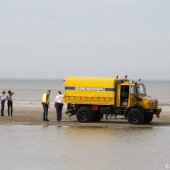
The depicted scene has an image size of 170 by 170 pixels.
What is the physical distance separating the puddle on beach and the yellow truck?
257cm

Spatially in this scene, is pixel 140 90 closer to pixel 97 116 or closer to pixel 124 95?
pixel 124 95

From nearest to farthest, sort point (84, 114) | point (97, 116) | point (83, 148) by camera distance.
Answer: point (83, 148)
point (84, 114)
point (97, 116)

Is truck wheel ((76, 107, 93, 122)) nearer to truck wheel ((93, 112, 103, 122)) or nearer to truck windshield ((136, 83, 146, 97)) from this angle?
truck wheel ((93, 112, 103, 122))

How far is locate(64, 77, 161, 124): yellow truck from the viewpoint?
1096 inches

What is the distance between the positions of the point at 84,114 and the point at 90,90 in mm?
1226

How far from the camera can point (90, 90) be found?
28312mm

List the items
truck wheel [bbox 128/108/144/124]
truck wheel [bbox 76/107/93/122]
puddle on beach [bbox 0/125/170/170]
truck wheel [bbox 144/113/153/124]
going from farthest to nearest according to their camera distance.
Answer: truck wheel [bbox 76/107/93/122] < truck wheel [bbox 144/113/153/124] < truck wheel [bbox 128/108/144/124] < puddle on beach [bbox 0/125/170/170]

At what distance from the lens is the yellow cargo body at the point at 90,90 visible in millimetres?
28000

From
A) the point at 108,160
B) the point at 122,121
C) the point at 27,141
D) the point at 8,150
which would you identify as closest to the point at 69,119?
the point at 122,121

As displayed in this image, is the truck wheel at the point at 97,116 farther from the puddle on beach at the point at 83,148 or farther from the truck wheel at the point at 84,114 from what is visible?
the puddle on beach at the point at 83,148

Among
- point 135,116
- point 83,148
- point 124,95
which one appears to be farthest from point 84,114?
point 83,148

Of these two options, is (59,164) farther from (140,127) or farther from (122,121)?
(122,121)

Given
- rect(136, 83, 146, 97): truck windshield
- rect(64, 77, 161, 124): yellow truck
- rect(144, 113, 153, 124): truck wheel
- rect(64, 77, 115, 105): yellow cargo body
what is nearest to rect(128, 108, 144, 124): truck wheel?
rect(64, 77, 161, 124): yellow truck

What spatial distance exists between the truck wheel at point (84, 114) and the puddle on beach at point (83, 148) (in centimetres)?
285
